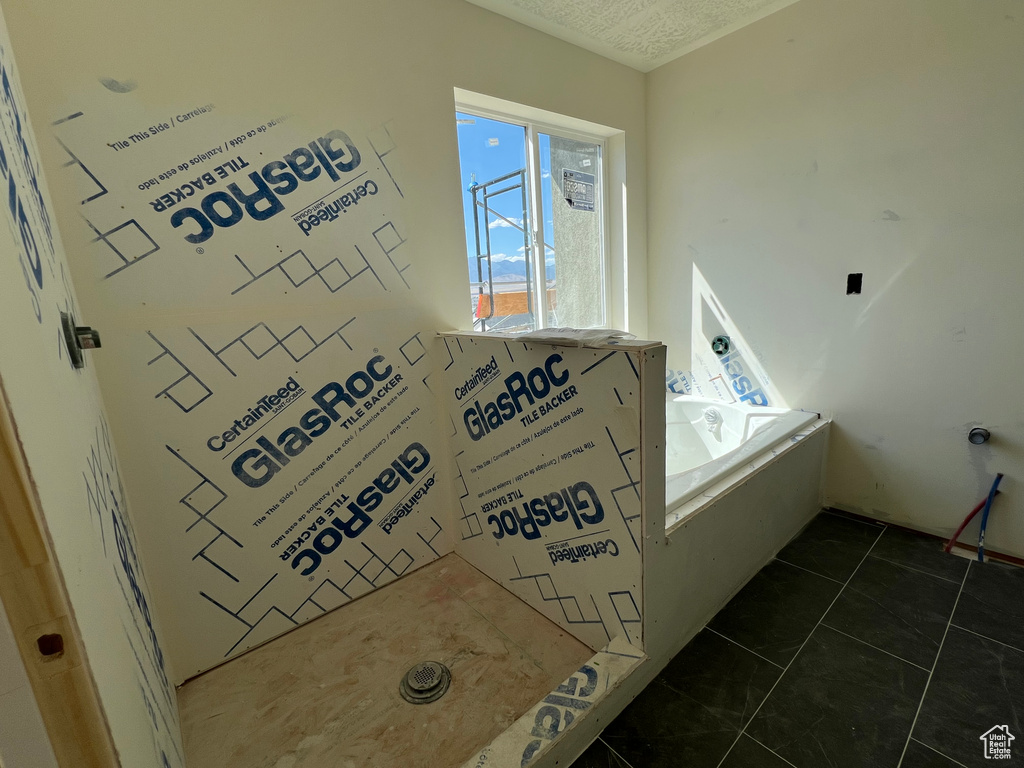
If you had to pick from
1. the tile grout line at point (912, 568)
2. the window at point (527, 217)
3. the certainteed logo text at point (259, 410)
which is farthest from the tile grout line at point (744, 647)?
the certainteed logo text at point (259, 410)

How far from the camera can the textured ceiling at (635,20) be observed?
6.27ft

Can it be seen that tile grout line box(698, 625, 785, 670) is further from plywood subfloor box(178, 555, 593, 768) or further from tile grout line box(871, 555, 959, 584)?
tile grout line box(871, 555, 959, 584)

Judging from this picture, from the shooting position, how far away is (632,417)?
3.89 ft

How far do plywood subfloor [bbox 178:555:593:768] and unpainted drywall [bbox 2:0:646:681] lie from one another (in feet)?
0.48

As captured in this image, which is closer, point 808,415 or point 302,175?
point 302,175

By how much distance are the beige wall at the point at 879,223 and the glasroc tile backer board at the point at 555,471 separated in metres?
1.58

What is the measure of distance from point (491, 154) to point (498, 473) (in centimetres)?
161

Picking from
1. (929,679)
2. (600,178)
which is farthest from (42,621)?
(600,178)

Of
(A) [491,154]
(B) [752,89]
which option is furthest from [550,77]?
(B) [752,89]

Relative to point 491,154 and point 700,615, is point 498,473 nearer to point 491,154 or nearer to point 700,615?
point 700,615

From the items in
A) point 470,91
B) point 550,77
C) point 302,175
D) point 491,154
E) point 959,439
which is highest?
point 550,77

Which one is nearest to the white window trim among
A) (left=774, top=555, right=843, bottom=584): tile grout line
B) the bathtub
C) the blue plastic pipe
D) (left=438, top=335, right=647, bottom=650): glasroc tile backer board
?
the bathtub

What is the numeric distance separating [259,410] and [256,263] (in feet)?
1.59

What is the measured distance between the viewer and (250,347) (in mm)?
1475
